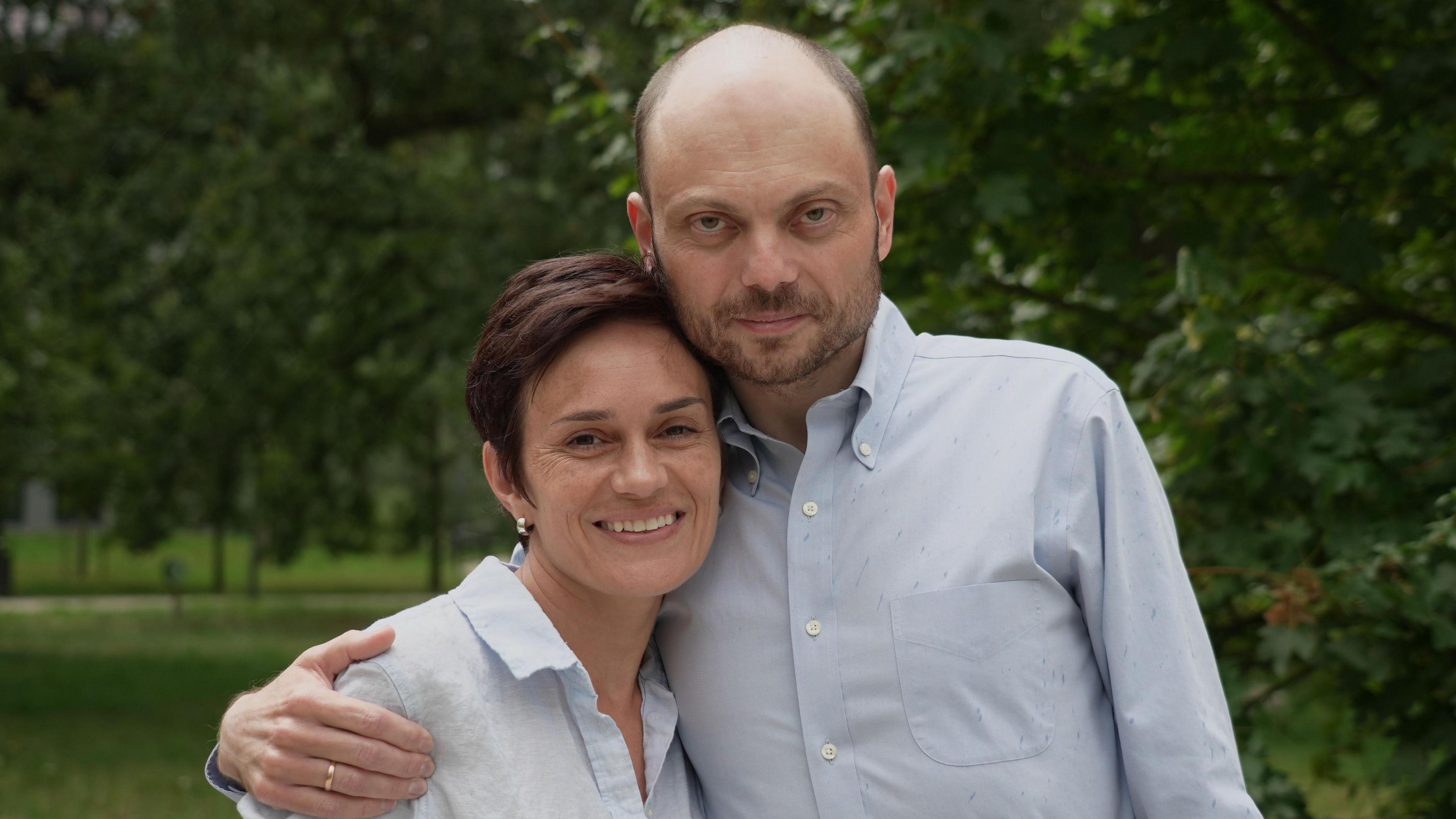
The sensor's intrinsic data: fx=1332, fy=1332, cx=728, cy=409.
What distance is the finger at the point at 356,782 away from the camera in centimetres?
187

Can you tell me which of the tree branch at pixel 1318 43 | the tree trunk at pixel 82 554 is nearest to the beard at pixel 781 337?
the tree branch at pixel 1318 43

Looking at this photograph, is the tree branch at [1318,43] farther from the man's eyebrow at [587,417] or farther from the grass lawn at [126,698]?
the grass lawn at [126,698]

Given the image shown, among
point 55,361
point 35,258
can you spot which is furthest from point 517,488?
point 55,361

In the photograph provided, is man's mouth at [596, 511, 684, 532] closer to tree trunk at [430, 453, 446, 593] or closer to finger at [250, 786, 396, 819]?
finger at [250, 786, 396, 819]

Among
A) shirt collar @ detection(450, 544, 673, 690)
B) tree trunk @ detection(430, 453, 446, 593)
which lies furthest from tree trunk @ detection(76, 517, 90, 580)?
shirt collar @ detection(450, 544, 673, 690)

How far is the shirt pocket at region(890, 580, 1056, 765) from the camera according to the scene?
1952mm

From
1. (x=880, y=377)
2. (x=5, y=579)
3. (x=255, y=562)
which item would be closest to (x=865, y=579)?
(x=880, y=377)

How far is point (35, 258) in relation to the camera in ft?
33.4

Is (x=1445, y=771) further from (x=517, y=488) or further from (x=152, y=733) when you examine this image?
(x=152, y=733)

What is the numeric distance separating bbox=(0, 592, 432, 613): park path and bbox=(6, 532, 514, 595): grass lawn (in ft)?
2.36

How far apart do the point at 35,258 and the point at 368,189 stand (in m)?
2.54

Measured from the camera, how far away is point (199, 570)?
38.5 metres

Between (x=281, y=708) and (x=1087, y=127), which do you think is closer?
(x=281, y=708)

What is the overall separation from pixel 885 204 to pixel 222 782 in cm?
142
